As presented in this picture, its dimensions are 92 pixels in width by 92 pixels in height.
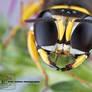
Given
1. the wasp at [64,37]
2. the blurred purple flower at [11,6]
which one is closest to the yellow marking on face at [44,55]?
the wasp at [64,37]

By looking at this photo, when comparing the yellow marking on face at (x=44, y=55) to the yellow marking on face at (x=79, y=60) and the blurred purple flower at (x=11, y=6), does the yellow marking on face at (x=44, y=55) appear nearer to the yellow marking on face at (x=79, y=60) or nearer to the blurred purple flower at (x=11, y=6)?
the yellow marking on face at (x=79, y=60)

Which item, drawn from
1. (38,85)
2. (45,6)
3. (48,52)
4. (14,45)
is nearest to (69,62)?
(48,52)

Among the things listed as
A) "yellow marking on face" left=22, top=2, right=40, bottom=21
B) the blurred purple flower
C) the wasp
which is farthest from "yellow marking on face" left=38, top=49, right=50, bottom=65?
the blurred purple flower

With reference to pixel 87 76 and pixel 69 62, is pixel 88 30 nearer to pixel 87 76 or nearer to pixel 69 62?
pixel 69 62

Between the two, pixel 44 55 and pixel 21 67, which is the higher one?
pixel 44 55

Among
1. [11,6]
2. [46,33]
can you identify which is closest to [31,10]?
[11,6]

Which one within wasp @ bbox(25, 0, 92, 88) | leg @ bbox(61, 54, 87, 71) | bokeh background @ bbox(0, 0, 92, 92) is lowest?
bokeh background @ bbox(0, 0, 92, 92)

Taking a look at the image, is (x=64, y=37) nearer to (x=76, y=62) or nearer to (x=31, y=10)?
(x=76, y=62)

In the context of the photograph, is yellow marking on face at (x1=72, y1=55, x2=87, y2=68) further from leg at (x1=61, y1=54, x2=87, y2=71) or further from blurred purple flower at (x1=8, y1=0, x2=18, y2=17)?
blurred purple flower at (x1=8, y1=0, x2=18, y2=17)
